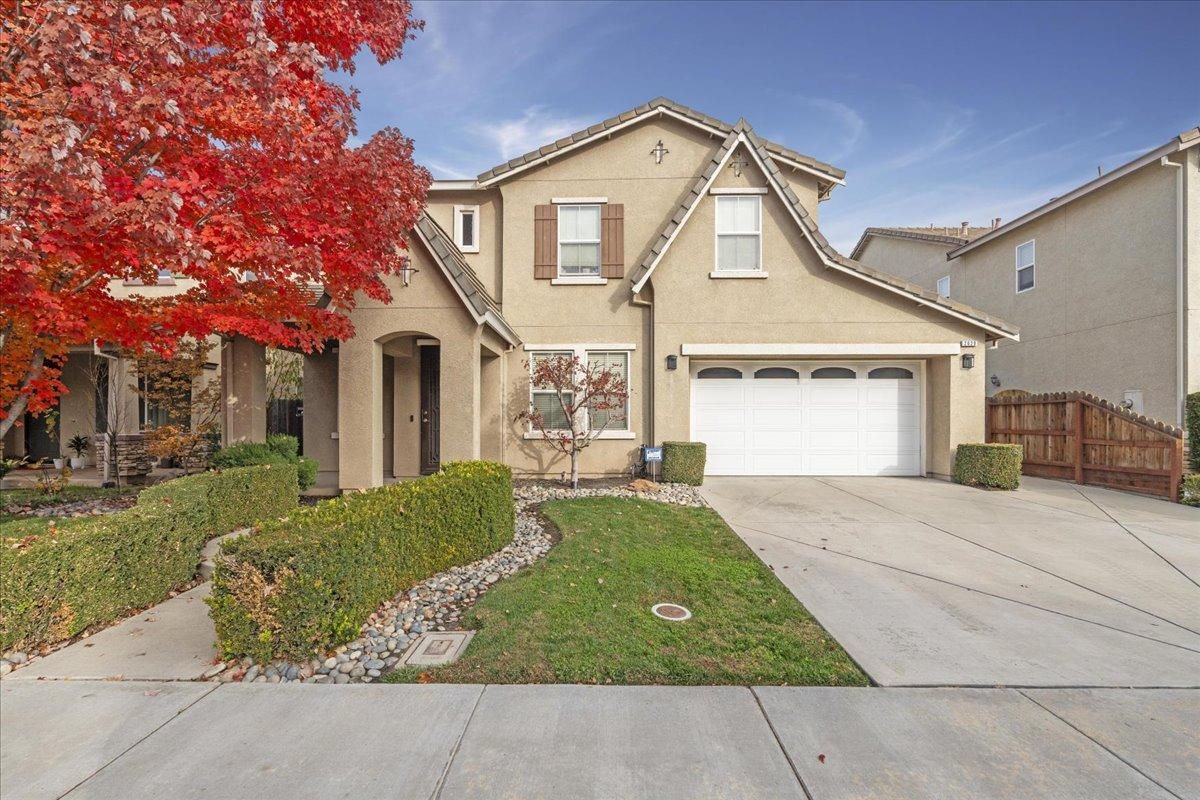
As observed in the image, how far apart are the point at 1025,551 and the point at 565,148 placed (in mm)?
11039

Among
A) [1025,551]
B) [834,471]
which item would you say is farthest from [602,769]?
[834,471]

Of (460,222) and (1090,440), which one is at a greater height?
(460,222)

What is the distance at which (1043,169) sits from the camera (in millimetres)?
14703

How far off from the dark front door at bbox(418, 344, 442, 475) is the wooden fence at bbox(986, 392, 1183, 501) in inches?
531

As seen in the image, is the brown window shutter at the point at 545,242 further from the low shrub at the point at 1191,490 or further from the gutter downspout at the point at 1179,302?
the gutter downspout at the point at 1179,302

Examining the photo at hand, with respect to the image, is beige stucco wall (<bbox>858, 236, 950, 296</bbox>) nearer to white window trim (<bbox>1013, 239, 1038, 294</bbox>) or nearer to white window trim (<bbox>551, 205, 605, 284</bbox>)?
white window trim (<bbox>1013, 239, 1038, 294</bbox>)

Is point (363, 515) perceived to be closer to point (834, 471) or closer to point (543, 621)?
point (543, 621)

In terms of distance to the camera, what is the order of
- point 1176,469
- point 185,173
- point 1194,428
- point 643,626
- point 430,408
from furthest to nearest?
point 430,408 < point 1194,428 < point 1176,469 < point 185,173 < point 643,626

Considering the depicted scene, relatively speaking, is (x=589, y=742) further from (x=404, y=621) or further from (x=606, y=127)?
(x=606, y=127)

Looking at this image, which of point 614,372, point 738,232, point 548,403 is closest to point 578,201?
point 738,232

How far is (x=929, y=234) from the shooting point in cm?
1900

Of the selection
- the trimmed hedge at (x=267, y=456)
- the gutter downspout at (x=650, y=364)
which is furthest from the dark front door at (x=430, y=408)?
the gutter downspout at (x=650, y=364)

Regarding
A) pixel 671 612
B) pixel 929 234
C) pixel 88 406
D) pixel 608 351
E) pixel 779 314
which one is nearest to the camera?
pixel 671 612

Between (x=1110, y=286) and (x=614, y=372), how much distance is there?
12.2 meters
